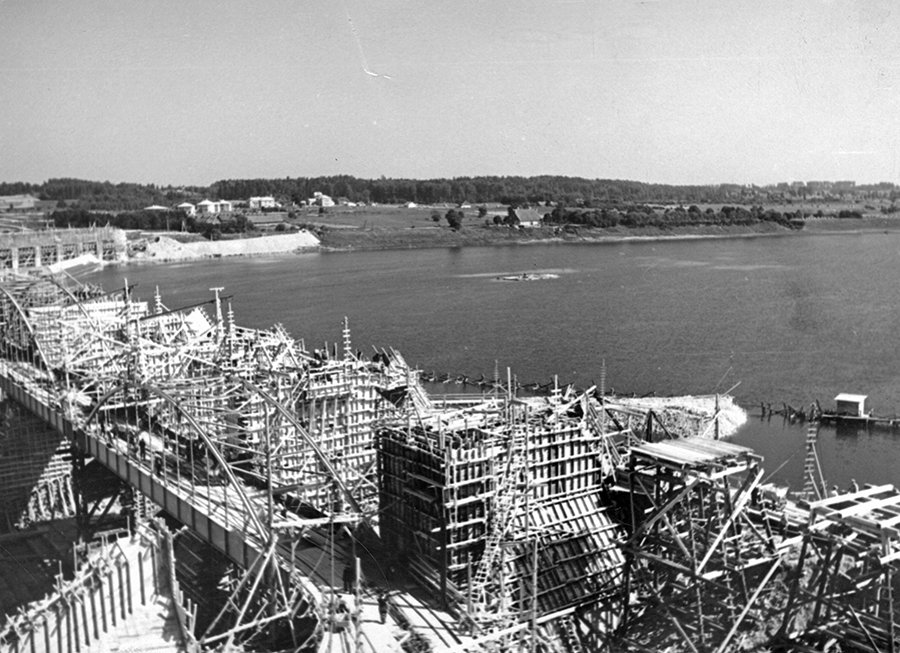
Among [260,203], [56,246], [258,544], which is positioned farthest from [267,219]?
[258,544]

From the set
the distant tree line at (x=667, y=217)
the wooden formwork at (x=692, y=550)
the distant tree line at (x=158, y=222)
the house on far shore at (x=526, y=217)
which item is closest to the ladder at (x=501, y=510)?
the wooden formwork at (x=692, y=550)

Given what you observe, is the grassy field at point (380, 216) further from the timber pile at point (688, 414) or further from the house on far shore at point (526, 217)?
the timber pile at point (688, 414)

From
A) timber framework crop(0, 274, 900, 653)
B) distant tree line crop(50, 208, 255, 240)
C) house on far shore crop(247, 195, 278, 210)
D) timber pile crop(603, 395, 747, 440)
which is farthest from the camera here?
house on far shore crop(247, 195, 278, 210)

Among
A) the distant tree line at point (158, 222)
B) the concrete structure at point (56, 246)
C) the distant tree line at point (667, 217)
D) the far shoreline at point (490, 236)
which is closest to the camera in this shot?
the concrete structure at point (56, 246)

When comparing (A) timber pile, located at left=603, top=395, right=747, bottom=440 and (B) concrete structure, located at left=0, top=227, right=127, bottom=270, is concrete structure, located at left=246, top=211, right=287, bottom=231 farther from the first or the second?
(A) timber pile, located at left=603, top=395, right=747, bottom=440

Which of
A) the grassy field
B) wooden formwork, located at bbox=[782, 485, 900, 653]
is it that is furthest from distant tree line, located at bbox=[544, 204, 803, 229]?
wooden formwork, located at bbox=[782, 485, 900, 653]

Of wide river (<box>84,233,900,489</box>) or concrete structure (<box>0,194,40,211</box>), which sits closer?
wide river (<box>84,233,900,489</box>)
